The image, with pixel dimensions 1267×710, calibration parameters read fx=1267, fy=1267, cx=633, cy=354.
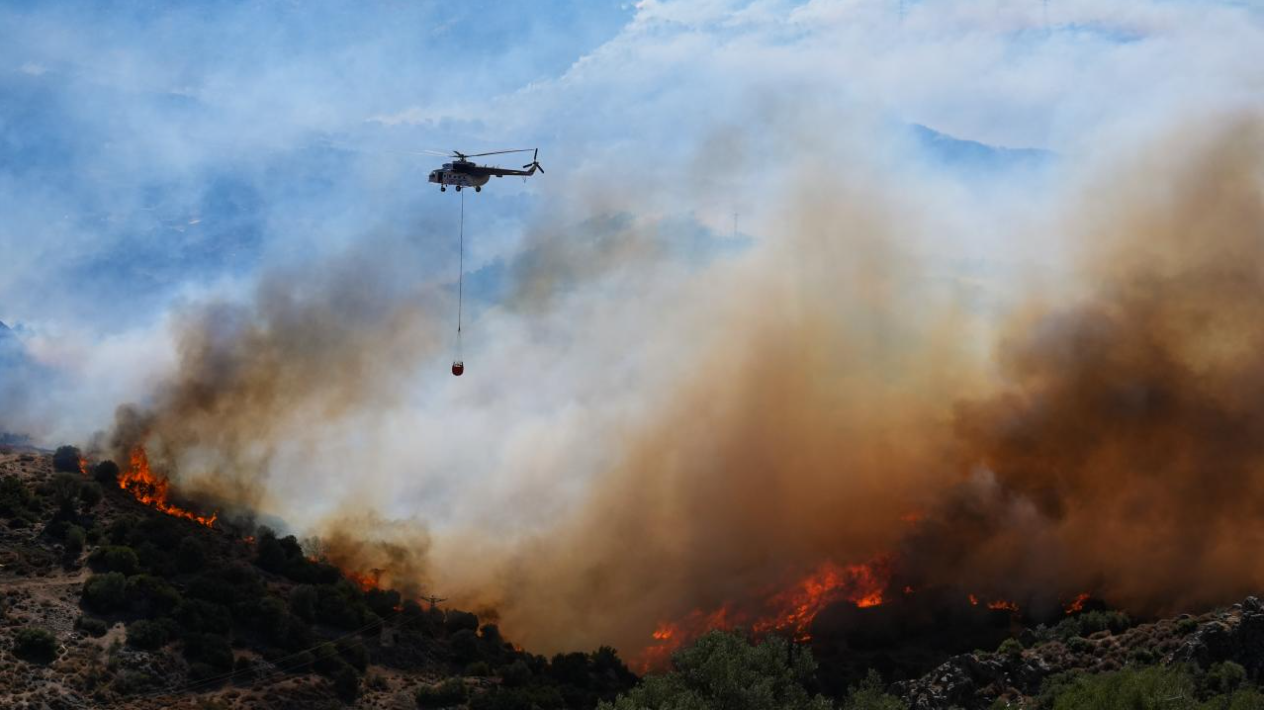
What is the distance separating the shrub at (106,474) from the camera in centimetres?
10656

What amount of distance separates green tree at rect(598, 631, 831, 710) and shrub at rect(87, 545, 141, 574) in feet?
133

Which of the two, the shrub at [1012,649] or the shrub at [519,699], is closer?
the shrub at [1012,649]

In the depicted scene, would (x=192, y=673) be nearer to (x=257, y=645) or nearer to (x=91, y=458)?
(x=257, y=645)

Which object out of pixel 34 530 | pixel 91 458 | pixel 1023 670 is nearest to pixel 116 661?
pixel 34 530

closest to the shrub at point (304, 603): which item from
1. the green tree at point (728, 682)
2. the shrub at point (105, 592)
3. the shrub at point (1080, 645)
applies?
the shrub at point (105, 592)

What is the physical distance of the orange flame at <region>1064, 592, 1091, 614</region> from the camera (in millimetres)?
97694

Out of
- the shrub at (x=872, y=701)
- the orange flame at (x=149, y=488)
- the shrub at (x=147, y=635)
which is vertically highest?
the orange flame at (x=149, y=488)

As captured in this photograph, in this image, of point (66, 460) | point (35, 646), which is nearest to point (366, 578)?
point (66, 460)

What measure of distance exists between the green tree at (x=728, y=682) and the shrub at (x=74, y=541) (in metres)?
44.7

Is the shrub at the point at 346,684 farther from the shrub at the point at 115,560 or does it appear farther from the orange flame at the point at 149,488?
the orange flame at the point at 149,488

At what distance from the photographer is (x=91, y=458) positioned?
112 meters

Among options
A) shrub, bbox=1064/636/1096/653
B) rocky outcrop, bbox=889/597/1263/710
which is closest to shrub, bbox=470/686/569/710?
rocky outcrop, bbox=889/597/1263/710

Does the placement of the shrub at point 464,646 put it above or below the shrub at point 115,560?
below

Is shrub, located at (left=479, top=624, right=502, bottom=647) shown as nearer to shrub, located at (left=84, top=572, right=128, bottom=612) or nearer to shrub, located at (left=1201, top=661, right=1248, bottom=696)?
shrub, located at (left=84, top=572, right=128, bottom=612)
